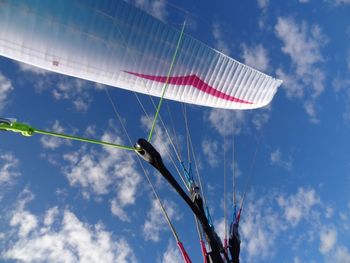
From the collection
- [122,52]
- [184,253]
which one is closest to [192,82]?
[122,52]

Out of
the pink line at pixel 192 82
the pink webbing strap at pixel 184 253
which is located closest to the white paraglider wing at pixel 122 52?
the pink line at pixel 192 82

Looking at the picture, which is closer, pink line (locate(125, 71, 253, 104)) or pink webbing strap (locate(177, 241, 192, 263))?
pink webbing strap (locate(177, 241, 192, 263))

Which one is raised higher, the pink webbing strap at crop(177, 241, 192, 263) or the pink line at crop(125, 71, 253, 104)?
the pink line at crop(125, 71, 253, 104)

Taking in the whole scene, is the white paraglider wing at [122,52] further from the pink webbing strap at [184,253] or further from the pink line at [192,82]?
the pink webbing strap at [184,253]

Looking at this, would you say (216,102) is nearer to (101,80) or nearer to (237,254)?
(101,80)

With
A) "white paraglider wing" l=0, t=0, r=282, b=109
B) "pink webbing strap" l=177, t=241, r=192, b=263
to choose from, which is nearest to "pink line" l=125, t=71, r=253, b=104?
"white paraglider wing" l=0, t=0, r=282, b=109

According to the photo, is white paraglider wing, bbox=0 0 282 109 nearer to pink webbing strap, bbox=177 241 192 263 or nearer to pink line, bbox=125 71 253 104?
pink line, bbox=125 71 253 104

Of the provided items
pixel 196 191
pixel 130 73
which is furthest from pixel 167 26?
pixel 196 191

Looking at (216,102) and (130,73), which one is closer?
(130,73)

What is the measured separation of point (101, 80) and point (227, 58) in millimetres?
4179

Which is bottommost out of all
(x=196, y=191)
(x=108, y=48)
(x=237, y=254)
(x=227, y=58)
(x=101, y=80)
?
(x=237, y=254)

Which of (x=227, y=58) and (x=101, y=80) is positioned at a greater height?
(x=227, y=58)

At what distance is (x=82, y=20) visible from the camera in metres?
9.89

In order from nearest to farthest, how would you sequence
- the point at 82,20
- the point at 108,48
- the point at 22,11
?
the point at 22,11 < the point at 82,20 < the point at 108,48
